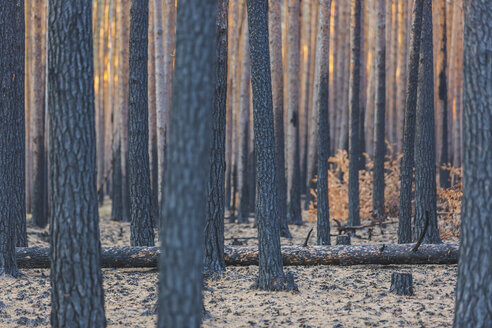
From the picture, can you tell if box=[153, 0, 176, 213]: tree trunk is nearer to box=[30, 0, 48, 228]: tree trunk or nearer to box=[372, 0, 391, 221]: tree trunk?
box=[30, 0, 48, 228]: tree trunk

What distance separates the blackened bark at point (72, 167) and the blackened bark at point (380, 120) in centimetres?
969

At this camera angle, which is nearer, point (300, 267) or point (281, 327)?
point (281, 327)

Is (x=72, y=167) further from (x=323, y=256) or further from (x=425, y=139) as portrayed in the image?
(x=425, y=139)

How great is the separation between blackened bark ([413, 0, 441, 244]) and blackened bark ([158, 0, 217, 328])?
6161mm

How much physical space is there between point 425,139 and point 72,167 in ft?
19.9

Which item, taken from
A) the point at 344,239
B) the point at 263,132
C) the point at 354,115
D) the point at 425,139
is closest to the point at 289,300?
the point at 263,132

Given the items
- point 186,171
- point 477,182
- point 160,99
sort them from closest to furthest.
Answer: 1. point 186,171
2. point 477,182
3. point 160,99

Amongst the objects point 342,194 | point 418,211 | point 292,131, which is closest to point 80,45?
point 418,211

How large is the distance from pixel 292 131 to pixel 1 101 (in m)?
7.25

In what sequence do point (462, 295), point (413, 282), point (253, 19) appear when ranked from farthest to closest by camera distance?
point (413, 282)
point (253, 19)
point (462, 295)

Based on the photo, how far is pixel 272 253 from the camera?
666 centimetres

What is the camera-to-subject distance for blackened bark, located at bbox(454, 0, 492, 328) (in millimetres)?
4031

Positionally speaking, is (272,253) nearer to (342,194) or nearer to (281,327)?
(281,327)

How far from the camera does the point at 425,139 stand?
8.69 m
